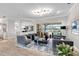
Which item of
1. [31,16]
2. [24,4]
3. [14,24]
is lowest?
[14,24]

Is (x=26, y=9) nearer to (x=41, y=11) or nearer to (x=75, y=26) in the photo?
(x=41, y=11)

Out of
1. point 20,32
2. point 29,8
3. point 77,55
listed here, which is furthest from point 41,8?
point 77,55

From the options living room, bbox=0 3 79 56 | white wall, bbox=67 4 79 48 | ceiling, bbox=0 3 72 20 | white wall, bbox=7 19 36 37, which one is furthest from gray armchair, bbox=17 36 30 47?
white wall, bbox=67 4 79 48

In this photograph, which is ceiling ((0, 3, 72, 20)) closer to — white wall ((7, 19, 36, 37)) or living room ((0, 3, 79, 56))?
living room ((0, 3, 79, 56))

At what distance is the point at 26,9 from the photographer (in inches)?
142

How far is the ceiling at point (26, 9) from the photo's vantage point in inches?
138

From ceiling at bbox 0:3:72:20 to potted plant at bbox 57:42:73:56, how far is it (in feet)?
2.92

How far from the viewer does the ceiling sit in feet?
11.5

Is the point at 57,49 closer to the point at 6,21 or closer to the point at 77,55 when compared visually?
the point at 77,55

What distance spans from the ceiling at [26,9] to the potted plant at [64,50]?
0.89 meters

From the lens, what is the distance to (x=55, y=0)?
11.4 feet

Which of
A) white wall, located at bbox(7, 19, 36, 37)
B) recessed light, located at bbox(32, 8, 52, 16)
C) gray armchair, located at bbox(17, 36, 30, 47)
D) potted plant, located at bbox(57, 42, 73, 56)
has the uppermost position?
recessed light, located at bbox(32, 8, 52, 16)

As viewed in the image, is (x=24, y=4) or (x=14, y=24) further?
(x=14, y=24)

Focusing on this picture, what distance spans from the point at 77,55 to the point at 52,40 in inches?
31.1
